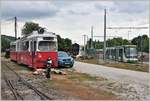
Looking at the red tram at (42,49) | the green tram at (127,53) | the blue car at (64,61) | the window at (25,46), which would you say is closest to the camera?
the red tram at (42,49)

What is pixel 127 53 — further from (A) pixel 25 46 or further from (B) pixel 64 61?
(A) pixel 25 46

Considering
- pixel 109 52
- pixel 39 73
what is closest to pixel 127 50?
pixel 109 52

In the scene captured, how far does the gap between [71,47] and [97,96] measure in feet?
221

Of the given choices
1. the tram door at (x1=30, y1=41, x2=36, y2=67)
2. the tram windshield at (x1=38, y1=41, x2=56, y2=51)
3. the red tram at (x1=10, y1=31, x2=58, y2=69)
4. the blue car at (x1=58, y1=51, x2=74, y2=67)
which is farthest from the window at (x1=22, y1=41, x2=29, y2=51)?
the blue car at (x1=58, y1=51, x2=74, y2=67)

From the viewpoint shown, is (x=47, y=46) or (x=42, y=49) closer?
(x=42, y=49)

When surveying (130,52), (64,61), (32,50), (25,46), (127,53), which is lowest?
(64,61)

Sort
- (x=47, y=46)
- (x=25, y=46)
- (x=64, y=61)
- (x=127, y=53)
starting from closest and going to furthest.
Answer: (x=47, y=46)
(x=25, y=46)
(x=64, y=61)
(x=127, y=53)

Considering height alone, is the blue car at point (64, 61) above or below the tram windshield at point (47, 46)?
below

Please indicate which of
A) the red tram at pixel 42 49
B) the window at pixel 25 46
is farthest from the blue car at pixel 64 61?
the red tram at pixel 42 49

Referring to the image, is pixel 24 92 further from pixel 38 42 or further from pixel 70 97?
pixel 38 42

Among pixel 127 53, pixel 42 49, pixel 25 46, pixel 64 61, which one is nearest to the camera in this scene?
pixel 42 49

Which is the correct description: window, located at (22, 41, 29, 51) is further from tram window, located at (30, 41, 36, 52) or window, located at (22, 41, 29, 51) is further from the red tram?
tram window, located at (30, 41, 36, 52)

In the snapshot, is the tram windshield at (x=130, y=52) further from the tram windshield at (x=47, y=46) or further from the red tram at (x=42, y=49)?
the tram windshield at (x=47, y=46)

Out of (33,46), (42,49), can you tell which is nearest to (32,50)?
(33,46)
